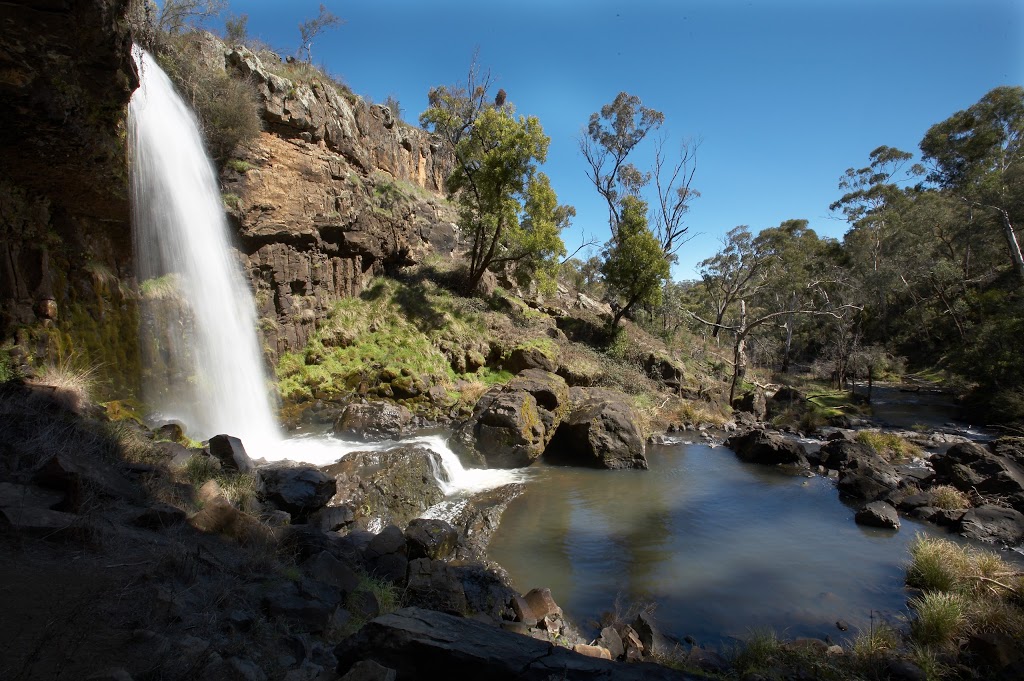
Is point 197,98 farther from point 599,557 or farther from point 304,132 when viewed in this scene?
point 599,557

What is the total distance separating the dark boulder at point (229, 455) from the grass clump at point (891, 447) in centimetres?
1614

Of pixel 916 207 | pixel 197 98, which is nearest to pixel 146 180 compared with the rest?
pixel 197 98

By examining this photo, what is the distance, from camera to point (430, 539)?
6984mm

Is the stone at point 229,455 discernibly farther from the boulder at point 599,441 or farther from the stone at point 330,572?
the boulder at point 599,441

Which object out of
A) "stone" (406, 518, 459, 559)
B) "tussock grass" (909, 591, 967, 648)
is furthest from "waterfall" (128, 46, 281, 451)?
"tussock grass" (909, 591, 967, 648)

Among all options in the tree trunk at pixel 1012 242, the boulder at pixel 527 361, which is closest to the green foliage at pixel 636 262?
the boulder at pixel 527 361

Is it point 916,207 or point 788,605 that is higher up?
point 916,207

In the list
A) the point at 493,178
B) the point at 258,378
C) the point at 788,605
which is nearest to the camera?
the point at 788,605

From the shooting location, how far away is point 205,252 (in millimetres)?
12445

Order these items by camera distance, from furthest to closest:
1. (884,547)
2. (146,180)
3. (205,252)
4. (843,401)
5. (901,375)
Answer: (901,375) < (843,401) < (205,252) < (146,180) < (884,547)

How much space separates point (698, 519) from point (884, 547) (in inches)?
126

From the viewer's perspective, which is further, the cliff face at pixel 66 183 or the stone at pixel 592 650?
the cliff face at pixel 66 183

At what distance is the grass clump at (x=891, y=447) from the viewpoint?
14742 millimetres

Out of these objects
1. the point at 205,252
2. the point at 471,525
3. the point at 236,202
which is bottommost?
the point at 471,525
